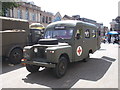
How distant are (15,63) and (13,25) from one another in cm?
236

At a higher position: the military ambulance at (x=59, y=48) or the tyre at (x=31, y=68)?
the military ambulance at (x=59, y=48)

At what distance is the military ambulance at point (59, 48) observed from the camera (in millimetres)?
4652

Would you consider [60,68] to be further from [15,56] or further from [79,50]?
[15,56]

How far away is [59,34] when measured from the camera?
19.8ft

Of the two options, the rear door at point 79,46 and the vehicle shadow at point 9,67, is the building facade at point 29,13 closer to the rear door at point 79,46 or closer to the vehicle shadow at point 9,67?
the vehicle shadow at point 9,67

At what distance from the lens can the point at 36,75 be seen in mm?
5355

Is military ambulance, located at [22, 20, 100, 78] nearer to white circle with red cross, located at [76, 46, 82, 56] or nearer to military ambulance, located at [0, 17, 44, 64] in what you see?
white circle with red cross, located at [76, 46, 82, 56]

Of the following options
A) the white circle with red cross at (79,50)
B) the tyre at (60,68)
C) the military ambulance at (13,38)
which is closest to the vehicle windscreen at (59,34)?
the white circle with red cross at (79,50)

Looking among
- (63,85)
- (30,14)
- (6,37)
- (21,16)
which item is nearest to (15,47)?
(6,37)

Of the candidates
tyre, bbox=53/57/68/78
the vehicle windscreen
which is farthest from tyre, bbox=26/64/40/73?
the vehicle windscreen

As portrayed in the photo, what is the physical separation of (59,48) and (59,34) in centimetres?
148

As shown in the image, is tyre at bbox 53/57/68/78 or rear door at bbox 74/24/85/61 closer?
tyre at bbox 53/57/68/78

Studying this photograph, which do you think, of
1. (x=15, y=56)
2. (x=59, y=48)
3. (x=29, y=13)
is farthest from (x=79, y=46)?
(x=29, y=13)

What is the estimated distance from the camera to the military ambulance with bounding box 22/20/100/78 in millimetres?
4652
